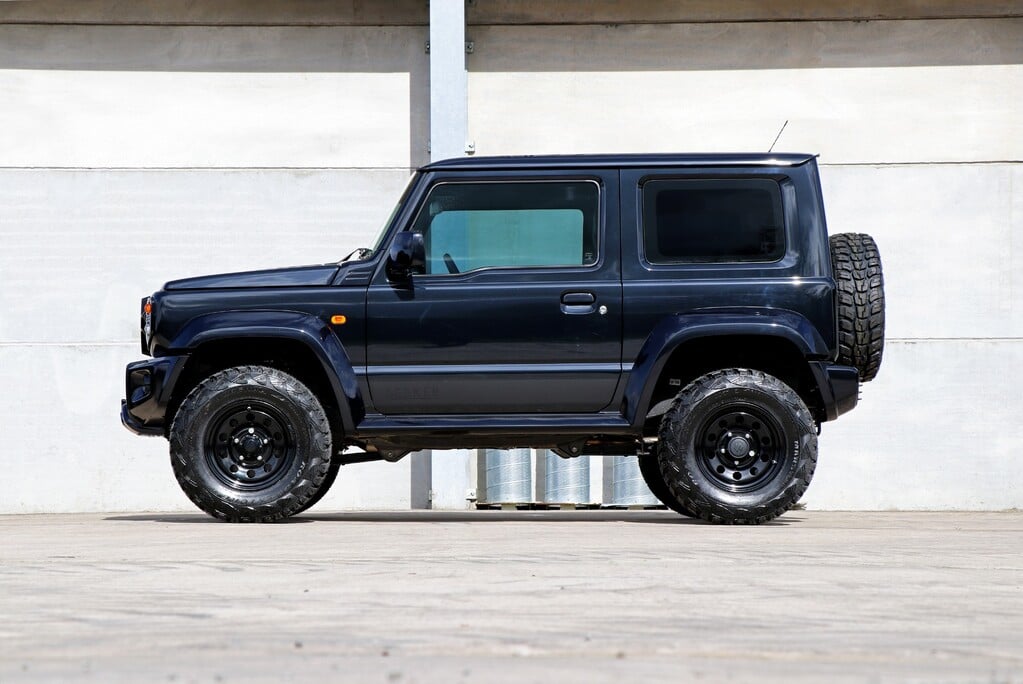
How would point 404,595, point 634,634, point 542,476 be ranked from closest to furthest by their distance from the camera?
point 634,634 < point 404,595 < point 542,476

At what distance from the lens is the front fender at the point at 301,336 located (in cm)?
833

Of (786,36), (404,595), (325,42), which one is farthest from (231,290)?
(786,36)

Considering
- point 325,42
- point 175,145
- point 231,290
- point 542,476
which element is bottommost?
point 542,476

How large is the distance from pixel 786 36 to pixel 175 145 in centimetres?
497

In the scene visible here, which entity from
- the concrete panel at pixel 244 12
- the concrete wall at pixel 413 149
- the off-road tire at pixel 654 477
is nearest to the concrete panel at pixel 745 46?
the concrete wall at pixel 413 149

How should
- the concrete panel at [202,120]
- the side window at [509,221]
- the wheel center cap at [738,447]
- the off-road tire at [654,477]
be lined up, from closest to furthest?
the wheel center cap at [738,447] → the side window at [509,221] → the off-road tire at [654,477] → the concrete panel at [202,120]

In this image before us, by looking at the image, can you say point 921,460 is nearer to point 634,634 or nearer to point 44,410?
point 44,410

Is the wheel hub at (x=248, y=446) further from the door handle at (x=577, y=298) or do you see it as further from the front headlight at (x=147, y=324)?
the door handle at (x=577, y=298)

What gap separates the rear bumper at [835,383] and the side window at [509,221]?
136 cm

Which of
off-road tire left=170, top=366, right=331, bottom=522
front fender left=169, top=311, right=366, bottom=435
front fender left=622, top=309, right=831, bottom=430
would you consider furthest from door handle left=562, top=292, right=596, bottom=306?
off-road tire left=170, top=366, right=331, bottom=522

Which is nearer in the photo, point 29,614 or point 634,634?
point 634,634

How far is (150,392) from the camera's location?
8.52 meters

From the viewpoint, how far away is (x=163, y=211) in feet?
40.7

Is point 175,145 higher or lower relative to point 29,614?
higher
